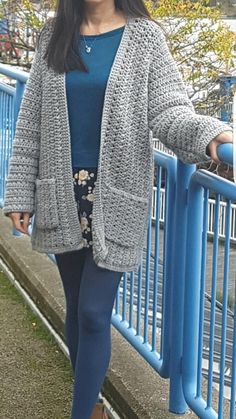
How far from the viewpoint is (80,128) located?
2365 millimetres

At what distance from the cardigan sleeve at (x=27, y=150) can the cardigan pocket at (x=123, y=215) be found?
1.03ft

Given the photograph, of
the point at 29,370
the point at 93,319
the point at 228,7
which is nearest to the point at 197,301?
the point at 93,319

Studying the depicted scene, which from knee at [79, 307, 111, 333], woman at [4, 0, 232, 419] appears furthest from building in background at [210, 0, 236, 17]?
knee at [79, 307, 111, 333]

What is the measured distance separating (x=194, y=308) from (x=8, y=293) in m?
2.06

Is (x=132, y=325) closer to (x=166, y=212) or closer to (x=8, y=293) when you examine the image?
(x=166, y=212)

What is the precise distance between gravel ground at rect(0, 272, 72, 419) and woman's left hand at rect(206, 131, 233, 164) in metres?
1.45

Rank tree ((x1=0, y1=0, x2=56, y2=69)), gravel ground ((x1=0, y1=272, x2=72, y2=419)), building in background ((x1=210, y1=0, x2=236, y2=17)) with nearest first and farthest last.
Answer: gravel ground ((x1=0, y1=272, x2=72, y2=419))
tree ((x1=0, y1=0, x2=56, y2=69))
building in background ((x1=210, y1=0, x2=236, y2=17))

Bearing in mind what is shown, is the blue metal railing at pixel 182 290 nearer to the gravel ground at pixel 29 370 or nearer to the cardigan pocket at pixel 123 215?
the cardigan pocket at pixel 123 215

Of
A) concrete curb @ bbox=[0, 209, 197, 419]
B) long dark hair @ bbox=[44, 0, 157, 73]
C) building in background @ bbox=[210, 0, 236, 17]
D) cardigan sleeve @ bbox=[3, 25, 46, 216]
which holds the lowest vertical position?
concrete curb @ bbox=[0, 209, 197, 419]

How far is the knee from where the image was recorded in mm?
2346

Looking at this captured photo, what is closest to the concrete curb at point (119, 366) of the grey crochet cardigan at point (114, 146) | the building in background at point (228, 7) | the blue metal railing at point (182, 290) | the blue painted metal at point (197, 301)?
the blue metal railing at point (182, 290)

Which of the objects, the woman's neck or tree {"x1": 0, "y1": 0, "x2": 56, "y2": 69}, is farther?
tree {"x1": 0, "y1": 0, "x2": 56, "y2": 69}

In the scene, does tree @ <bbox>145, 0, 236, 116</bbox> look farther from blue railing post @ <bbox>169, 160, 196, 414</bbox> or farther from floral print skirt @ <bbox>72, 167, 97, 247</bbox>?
floral print skirt @ <bbox>72, 167, 97, 247</bbox>

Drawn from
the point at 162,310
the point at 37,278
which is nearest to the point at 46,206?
the point at 162,310
